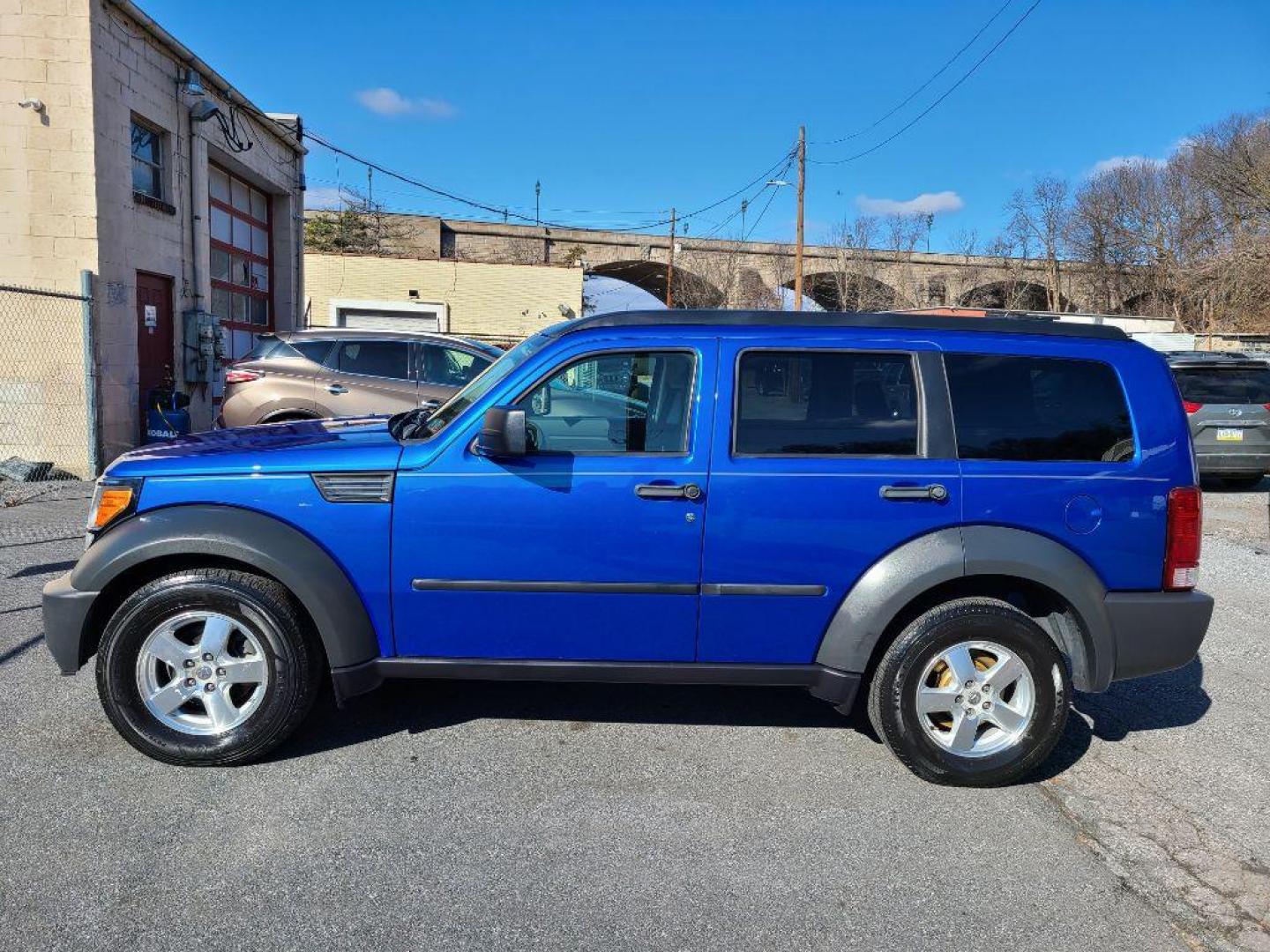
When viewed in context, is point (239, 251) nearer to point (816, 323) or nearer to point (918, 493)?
point (816, 323)

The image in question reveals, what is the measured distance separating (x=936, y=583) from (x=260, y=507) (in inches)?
107

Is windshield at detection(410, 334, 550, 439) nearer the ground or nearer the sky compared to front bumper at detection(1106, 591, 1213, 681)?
nearer the sky

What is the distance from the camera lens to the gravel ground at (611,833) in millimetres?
2783

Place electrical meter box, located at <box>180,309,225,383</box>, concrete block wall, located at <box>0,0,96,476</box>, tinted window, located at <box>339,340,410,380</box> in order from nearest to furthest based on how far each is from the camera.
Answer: tinted window, located at <box>339,340,410,380</box> < concrete block wall, located at <box>0,0,96,476</box> < electrical meter box, located at <box>180,309,225,383</box>

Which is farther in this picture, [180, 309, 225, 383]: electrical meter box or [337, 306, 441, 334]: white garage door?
[337, 306, 441, 334]: white garage door

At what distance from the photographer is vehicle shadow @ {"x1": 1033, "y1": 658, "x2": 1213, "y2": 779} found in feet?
13.8

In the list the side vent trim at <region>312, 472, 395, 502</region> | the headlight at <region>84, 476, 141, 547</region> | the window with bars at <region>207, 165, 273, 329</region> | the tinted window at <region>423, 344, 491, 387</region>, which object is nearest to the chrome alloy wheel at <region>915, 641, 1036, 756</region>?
the side vent trim at <region>312, 472, 395, 502</region>

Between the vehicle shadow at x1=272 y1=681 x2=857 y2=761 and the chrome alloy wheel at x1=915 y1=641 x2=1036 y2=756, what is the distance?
2.48 feet

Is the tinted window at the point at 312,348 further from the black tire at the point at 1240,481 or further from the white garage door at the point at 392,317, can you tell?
the white garage door at the point at 392,317

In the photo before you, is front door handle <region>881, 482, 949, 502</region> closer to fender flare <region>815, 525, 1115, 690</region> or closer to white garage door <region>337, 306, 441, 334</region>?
fender flare <region>815, 525, 1115, 690</region>

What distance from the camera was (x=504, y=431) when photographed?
3.49 meters

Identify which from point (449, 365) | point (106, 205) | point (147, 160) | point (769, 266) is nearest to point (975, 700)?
point (449, 365)

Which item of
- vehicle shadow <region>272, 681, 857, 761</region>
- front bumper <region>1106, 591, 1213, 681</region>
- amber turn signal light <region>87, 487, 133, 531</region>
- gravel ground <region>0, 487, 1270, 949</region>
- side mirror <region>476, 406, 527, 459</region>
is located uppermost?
side mirror <region>476, 406, 527, 459</region>

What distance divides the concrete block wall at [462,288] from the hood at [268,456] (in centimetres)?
2899
